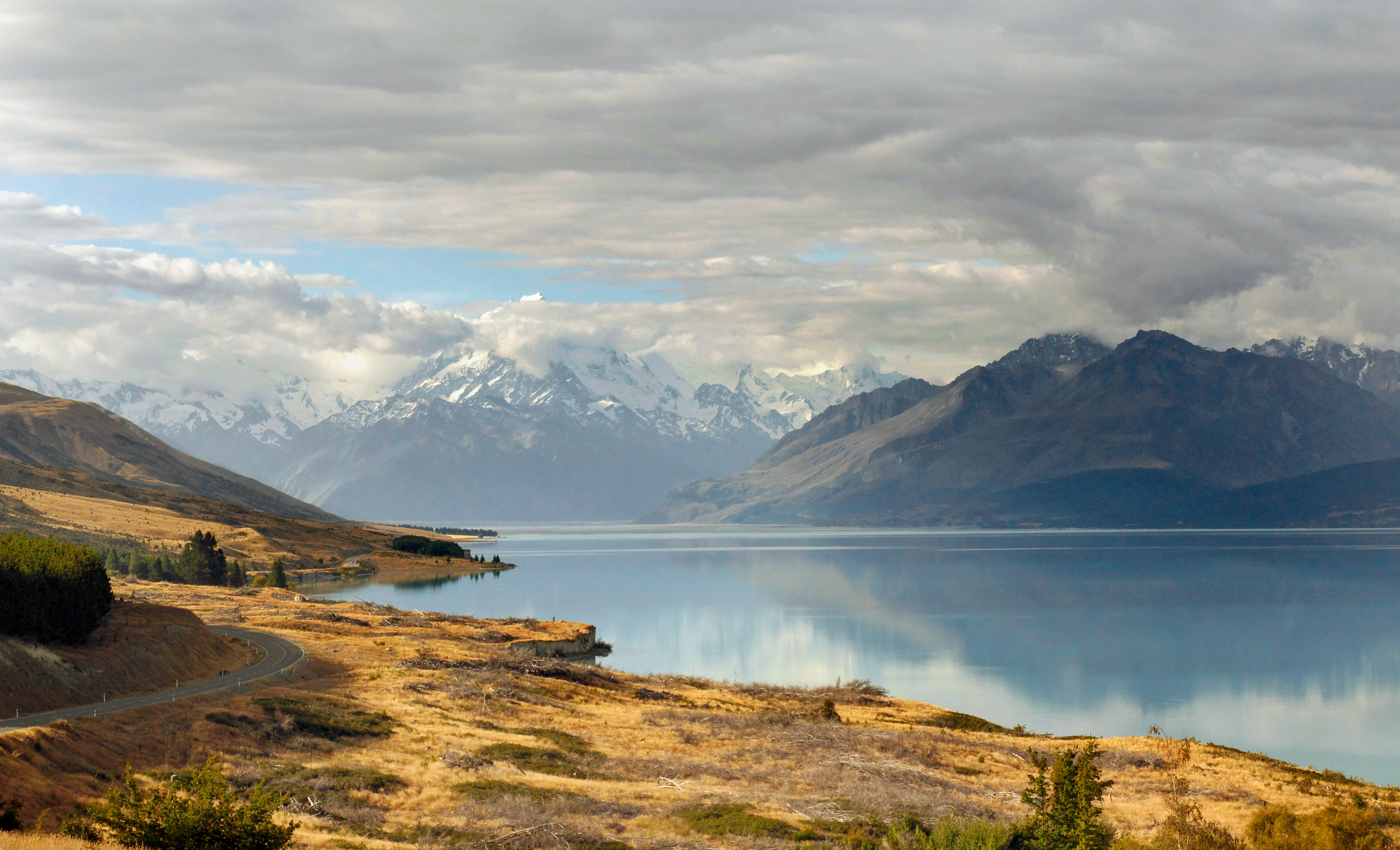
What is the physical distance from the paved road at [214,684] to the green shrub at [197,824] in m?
15.1

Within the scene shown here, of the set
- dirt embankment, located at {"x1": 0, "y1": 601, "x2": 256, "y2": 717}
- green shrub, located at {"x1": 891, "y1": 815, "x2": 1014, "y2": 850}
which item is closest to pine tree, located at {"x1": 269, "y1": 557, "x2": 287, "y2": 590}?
dirt embankment, located at {"x1": 0, "y1": 601, "x2": 256, "y2": 717}

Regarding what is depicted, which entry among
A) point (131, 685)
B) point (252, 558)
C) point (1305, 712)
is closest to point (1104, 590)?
point (1305, 712)

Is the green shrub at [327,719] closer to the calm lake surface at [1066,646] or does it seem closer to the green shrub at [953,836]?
the green shrub at [953,836]

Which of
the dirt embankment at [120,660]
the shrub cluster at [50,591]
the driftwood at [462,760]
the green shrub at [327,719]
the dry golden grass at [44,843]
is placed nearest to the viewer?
the dry golden grass at [44,843]

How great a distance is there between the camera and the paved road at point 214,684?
41.5 metres

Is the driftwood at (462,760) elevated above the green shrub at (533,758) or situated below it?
above

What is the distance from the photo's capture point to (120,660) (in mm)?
51500

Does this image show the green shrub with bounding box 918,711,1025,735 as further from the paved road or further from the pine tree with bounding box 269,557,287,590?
the pine tree with bounding box 269,557,287,590

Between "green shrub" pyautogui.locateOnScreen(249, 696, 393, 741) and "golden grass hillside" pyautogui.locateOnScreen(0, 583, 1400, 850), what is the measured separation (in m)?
0.14

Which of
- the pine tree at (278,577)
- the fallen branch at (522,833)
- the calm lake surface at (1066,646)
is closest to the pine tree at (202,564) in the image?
the pine tree at (278,577)

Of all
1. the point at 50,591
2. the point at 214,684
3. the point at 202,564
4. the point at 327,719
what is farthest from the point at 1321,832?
the point at 202,564

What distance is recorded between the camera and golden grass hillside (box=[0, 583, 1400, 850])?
109 feet

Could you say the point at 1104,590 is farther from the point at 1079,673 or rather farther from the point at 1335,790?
the point at 1335,790

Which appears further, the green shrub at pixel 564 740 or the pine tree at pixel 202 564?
the pine tree at pixel 202 564
